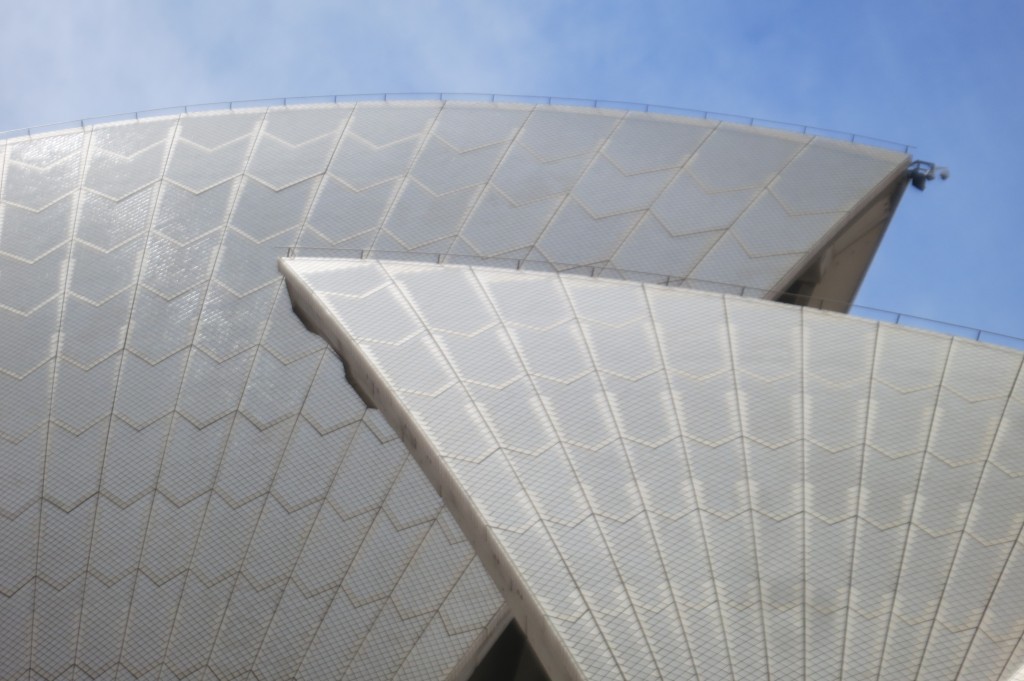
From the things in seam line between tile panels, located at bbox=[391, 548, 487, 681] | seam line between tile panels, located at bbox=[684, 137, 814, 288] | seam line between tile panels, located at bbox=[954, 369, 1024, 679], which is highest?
seam line between tile panels, located at bbox=[684, 137, 814, 288]

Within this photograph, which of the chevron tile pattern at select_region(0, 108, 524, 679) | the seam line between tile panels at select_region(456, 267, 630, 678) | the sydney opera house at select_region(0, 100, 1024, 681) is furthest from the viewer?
the chevron tile pattern at select_region(0, 108, 524, 679)

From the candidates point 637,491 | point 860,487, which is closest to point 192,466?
point 637,491

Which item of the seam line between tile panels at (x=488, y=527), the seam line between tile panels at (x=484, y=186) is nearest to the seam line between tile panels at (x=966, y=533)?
the seam line between tile panels at (x=488, y=527)

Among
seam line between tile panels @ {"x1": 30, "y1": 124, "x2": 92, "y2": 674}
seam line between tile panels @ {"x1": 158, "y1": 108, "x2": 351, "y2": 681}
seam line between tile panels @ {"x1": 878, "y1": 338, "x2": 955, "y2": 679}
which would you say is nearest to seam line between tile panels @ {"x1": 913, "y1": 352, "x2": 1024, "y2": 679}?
seam line between tile panels @ {"x1": 878, "y1": 338, "x2": 955, "y2": 679}

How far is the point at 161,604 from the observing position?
21.7 metres

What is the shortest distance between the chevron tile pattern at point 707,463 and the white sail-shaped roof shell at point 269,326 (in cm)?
397

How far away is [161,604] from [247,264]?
718 cm

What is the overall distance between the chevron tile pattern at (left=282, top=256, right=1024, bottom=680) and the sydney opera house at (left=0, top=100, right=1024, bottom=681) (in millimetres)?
43

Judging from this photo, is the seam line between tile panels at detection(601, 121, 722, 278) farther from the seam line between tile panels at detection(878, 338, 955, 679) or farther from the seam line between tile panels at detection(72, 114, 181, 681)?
the seam line between tile panels at detection(72, 114, 181, 681)

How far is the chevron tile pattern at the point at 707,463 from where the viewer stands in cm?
1548

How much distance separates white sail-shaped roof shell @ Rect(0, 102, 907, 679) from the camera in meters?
21.3

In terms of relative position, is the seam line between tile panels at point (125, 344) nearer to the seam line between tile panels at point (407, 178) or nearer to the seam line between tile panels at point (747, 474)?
the seam line between tile panels at point (407, 178)

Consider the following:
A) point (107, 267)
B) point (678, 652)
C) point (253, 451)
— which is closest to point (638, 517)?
point (678, 652)

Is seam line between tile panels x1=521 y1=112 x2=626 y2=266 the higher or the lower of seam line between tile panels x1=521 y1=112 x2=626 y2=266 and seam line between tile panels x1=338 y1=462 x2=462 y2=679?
the higher
